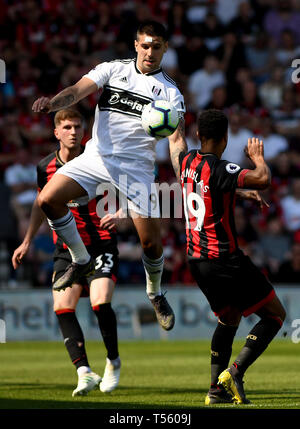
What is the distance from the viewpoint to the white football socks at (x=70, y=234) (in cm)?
778

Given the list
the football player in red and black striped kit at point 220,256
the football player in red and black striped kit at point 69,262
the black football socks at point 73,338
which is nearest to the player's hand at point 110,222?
the football player in red and black striped kit at point 220,256

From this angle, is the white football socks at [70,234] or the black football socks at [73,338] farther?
the black football socks at [73,338]

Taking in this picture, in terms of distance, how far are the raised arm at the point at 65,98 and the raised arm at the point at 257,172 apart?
1511 mm

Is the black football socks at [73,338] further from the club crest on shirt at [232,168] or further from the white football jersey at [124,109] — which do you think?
the club crest on shirt at [232,168]

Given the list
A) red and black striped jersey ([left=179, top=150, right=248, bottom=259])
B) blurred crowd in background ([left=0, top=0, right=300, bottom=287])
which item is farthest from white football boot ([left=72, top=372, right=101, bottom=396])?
blurred crowd in background ([left=0, top=0, right=300, bottom=287])

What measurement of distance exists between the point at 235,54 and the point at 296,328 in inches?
264

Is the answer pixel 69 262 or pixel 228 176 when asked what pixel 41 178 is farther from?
pixel 228 176

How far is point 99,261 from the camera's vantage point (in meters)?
8.95

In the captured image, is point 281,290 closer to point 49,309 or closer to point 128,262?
point 128,262

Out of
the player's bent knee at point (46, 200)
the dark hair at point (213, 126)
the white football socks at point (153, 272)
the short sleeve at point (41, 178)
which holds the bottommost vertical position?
the white football socks at point (153, 272)

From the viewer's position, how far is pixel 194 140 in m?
16.3

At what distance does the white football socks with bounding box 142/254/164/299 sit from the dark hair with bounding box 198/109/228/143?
1.62 metres

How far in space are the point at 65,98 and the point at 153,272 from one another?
2.05 metres

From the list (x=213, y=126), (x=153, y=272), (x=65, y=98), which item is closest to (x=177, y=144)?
(x=213, y=126)
